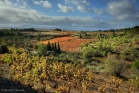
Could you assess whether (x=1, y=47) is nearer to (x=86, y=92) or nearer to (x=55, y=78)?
(x=55, y=78)

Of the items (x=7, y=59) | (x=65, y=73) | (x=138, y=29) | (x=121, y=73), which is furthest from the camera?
(x=138, y=29)

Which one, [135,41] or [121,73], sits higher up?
[135,41]

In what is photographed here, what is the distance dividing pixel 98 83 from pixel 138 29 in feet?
151

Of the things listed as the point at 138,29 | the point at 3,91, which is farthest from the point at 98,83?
the point at 138,29

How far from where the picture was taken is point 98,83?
40.2 feet

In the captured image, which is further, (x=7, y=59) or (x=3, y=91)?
(x=7, y=59)

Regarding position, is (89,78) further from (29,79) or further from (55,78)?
(29,79)

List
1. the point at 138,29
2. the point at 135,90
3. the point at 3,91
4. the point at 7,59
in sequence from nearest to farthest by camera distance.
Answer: the point at 3,91 → the point at 135,90 → the point at 7,59 → the point at 138,29

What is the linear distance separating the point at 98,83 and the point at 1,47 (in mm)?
15570

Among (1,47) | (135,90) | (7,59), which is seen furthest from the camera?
(1,47)

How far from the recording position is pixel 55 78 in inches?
486

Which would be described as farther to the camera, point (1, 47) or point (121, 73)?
point (1, 47)

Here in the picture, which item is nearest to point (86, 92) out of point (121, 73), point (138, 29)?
point (121, 73)

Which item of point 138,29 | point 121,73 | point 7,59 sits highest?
point 138,29
